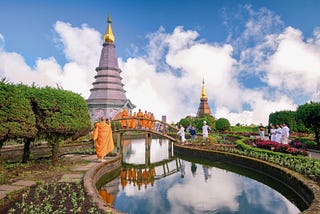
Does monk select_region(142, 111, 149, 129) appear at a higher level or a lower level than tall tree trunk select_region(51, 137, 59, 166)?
higher

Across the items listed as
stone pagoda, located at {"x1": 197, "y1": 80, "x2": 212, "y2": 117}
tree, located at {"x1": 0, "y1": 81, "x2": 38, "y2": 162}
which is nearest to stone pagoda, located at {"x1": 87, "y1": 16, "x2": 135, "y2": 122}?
stone pagoda, located at {"x1": 197, "y1": 80, "x2": 212, "y2": 117}

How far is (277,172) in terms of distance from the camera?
884 centimetres

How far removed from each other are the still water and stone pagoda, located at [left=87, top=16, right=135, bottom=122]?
27.2 metres

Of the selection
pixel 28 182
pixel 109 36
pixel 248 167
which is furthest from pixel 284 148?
pixel 109 36

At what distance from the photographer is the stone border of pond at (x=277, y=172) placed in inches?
231

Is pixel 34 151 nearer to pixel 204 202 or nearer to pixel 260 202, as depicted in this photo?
pixel 204 202

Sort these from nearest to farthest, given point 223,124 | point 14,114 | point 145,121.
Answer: point 14,114, point 145,121, point 223,124

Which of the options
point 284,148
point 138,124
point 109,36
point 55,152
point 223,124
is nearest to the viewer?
point 55,152

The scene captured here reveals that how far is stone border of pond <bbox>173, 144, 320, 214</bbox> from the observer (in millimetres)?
5867

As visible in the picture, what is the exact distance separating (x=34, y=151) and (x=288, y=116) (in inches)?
1004

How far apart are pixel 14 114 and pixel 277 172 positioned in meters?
9.56

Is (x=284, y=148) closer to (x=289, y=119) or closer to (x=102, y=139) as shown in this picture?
(x=102, y=139)

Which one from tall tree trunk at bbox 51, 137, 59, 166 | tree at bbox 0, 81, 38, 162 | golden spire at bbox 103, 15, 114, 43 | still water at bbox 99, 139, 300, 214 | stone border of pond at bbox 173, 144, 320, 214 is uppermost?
golden spire at bbox 103, 15, 114, 43

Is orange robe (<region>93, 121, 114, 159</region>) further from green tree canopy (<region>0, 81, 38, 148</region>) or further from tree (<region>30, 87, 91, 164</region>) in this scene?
green tree canopy (<region>0, 81, 38, 148</region>)
